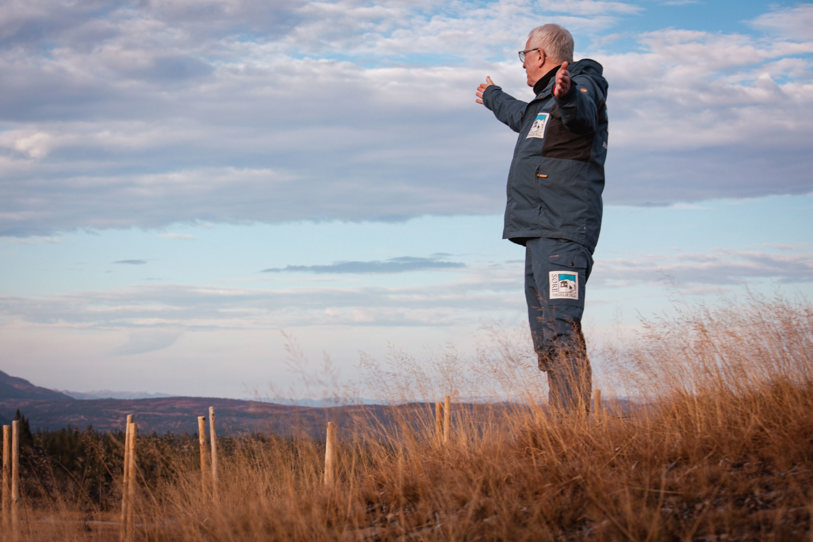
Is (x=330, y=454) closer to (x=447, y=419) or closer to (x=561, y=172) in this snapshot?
(x=447, y=419)

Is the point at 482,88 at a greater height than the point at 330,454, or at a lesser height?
greater

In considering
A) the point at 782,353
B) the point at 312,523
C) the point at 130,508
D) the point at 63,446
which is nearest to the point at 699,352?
the point at 782,353

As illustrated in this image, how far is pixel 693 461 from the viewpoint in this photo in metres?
3.22

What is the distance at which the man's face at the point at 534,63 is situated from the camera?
438 centimetres

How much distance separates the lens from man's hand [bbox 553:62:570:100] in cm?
358

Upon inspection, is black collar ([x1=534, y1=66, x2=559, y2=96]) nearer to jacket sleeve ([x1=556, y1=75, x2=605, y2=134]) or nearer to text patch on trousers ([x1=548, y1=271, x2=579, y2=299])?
jacket sleeve ([x1=556, y1=75, x2=605, y2=134])

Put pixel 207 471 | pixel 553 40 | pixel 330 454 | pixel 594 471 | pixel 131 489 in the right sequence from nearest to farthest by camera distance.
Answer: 1. pixel 594 471
2. pixel 553 40
3. pixel 330 454
4. pixel 131 489
5. pixel 207 471

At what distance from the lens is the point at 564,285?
4.01 m

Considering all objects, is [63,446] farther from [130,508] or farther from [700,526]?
[700,526]

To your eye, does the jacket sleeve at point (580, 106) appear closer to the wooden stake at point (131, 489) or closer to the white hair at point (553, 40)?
the white hair at point (553, 40)

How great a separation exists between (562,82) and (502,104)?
1.28 meters

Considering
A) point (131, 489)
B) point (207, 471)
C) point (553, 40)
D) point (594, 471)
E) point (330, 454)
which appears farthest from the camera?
point (207, 471)

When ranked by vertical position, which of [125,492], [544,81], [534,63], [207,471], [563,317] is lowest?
[125,492]

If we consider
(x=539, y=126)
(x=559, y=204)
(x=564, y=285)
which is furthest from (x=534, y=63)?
(x=564, y=285)
